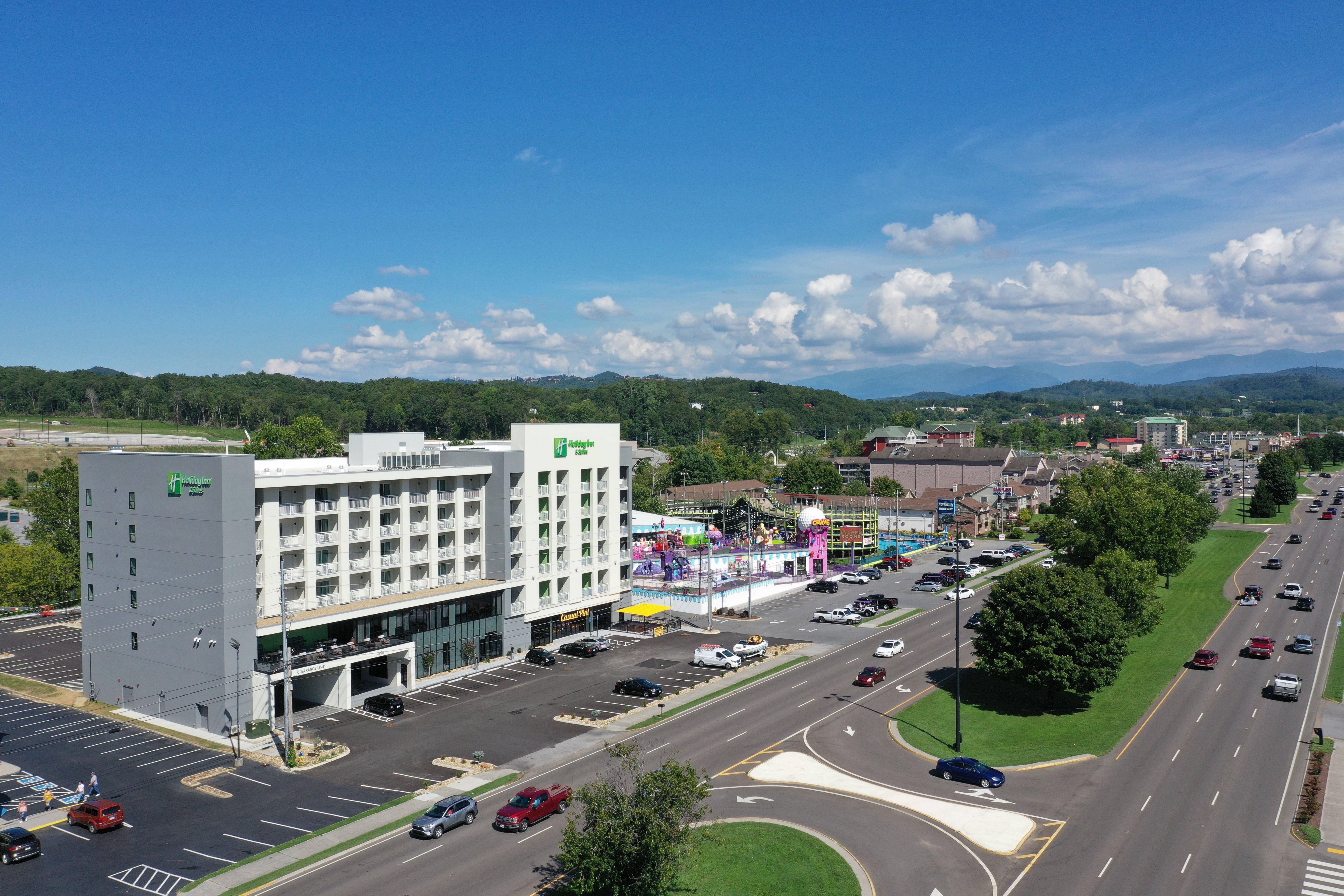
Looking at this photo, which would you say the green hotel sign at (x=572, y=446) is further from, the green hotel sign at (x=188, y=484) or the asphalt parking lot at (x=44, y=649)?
the asphalt parking lot at (x=44, y=649)

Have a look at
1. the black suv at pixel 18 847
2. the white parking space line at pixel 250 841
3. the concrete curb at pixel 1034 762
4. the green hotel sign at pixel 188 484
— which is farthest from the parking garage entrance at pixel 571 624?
the black suv at pixel 18 847

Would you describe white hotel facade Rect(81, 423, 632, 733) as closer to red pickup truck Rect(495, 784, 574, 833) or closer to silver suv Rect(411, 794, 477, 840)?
silver suv Rect(411, 794, 477, 840)

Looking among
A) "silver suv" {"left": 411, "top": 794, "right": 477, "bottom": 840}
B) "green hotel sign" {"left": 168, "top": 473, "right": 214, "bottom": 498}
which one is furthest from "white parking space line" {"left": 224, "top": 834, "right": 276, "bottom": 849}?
"green hotel sign" {"left": 168, "top": 473, "right": 214, "bottom": 498}

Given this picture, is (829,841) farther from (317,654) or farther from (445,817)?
(317,654)

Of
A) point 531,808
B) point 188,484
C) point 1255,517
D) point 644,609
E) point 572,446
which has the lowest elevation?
point 1255,517

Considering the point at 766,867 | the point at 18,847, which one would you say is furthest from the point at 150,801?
the point at 766,867
